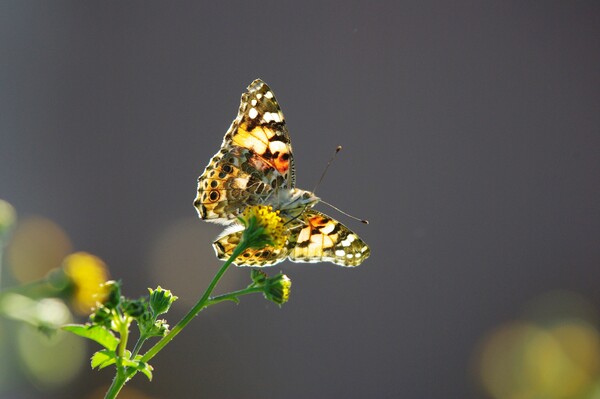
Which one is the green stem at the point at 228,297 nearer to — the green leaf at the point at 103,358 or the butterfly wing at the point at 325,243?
the green leaf at the point at 103,358

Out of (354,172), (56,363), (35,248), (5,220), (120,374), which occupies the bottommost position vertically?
(56,363)

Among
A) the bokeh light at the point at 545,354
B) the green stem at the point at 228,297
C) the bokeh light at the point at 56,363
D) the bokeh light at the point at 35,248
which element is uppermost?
the green stem at the point at 228,297

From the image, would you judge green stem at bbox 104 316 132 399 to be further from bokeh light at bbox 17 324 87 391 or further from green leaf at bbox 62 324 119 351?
bokeh light at bbox 17 324 87 391

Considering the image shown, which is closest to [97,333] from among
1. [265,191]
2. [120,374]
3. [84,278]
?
[120,374]

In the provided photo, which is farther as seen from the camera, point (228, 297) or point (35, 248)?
point (35, 248)

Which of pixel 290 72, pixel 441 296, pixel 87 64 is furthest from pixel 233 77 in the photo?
pixel 441 296

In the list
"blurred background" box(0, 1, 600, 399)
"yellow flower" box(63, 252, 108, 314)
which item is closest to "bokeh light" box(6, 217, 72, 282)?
"blurred background" box(0, 1, 600, 399)

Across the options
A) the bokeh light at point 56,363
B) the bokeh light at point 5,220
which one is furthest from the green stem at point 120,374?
the bokeh light at point 56,363

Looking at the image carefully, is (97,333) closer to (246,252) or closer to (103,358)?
(103,358)

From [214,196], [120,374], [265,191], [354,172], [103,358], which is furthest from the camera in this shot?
[354,172]
